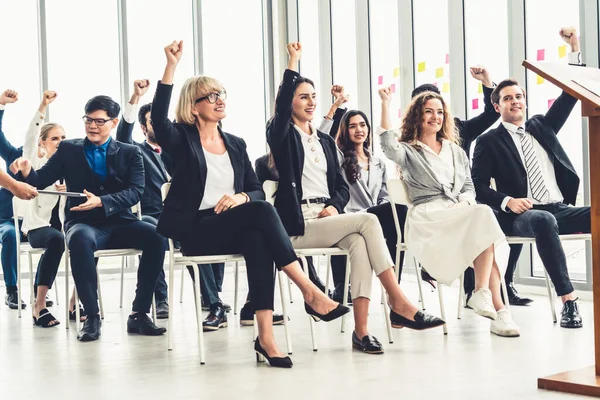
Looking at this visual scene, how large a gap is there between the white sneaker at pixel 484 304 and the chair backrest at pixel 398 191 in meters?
0.64

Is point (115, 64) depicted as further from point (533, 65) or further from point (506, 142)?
point (533, 65)

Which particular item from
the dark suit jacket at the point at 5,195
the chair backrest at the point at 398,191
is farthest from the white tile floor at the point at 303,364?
the dark suit jacket at the point at 5,195

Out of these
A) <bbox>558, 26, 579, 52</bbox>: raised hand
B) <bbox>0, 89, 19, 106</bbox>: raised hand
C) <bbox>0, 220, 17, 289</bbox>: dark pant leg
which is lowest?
<bbox>0, 220, 17, 289</bbox>: dark pant leg

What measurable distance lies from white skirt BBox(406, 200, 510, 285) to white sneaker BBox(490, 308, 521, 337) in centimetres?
27

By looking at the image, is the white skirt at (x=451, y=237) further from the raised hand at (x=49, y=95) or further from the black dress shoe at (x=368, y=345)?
the raised hand at (x=49, y=95)

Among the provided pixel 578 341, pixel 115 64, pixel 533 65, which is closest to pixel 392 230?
pixel 578 341

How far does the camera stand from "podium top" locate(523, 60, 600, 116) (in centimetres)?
245

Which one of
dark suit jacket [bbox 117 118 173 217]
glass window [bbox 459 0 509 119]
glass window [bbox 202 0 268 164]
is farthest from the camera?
glass window [bbox 202 0 268 164]

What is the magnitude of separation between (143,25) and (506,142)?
185 inches

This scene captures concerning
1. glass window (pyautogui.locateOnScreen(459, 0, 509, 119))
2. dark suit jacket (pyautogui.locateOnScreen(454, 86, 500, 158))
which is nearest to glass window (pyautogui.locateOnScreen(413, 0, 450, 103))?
glass window (pyautogui.locateOnScreen(459, 0, 509, 119))

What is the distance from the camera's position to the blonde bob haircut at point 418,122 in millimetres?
4004

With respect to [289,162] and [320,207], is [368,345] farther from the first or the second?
[289,162]

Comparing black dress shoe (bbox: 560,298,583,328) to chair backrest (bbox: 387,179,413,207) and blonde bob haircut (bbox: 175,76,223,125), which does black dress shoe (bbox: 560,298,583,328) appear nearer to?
chair backrest (bbox: 387,179,413,207)

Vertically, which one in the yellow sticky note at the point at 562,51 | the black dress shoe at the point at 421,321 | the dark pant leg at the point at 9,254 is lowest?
the black dress shoe at the point at 421,321
